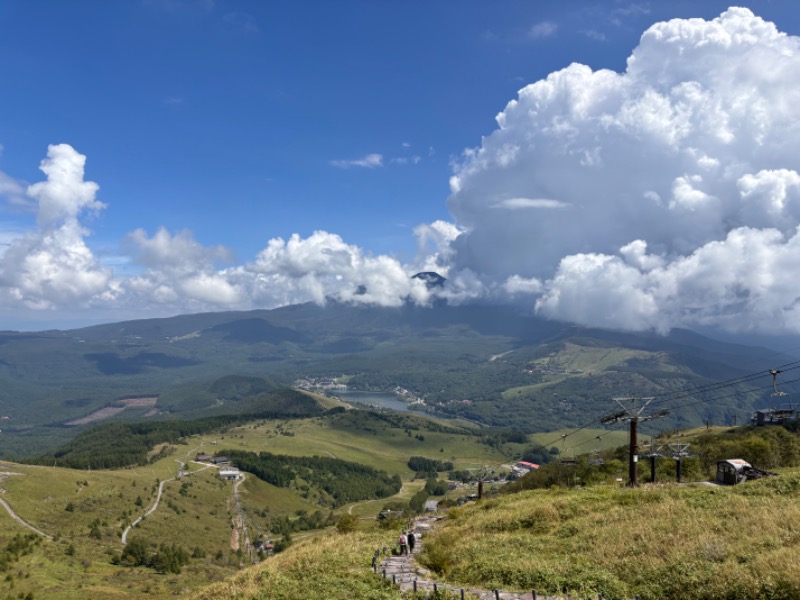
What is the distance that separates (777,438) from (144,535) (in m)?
147

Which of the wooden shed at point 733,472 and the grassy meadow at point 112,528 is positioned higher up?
the wooden shed at point 733,472

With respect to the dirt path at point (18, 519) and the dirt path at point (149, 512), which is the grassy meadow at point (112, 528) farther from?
the dirt path at point (18, 519)

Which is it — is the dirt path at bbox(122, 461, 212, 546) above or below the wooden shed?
below

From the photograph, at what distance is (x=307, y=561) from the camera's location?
39250mm

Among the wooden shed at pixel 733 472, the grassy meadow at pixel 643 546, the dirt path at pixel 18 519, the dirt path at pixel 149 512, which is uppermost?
the grassy meadow at pixel 643 546

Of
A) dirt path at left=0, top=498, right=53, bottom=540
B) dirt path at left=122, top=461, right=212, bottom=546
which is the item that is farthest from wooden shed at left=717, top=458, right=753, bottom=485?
dirt path at left=0, top=498, right=53, bottom=540

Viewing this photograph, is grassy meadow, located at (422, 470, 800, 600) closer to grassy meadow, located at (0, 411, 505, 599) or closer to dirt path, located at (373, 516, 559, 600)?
dirt path, located at (373, 516, 559, 600)

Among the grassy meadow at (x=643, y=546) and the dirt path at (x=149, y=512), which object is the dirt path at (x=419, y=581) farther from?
the dirt path at (x=149, y=512)

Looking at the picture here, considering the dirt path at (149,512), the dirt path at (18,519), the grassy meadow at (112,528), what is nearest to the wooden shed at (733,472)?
the grassy meadow at (112,528)

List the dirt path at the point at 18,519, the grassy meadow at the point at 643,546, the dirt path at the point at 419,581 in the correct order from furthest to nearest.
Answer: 1. the dirt path at the point at 18,519
2. the dirt path at the point at 419,581
3. the grassy meadow at the point at 643,546

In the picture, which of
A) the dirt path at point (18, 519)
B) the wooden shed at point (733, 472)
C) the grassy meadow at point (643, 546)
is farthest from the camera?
the dirt path at point (18, 519)

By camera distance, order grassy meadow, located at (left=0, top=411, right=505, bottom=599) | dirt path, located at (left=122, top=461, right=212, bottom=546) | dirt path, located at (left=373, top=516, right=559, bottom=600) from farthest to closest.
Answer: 1. dirt path, located at (left=122, top=461, right=212, bottom=546)
2. grassy meadow, located at (left=0, top=411, right=505, bottom=599)
3. dirt path, located at (left=373, top=516, right=559, bottom=600)

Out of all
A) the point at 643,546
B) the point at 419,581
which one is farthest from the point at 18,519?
the point at 643,546

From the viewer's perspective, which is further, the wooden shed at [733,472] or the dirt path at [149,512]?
the dirt path at [149,512]
